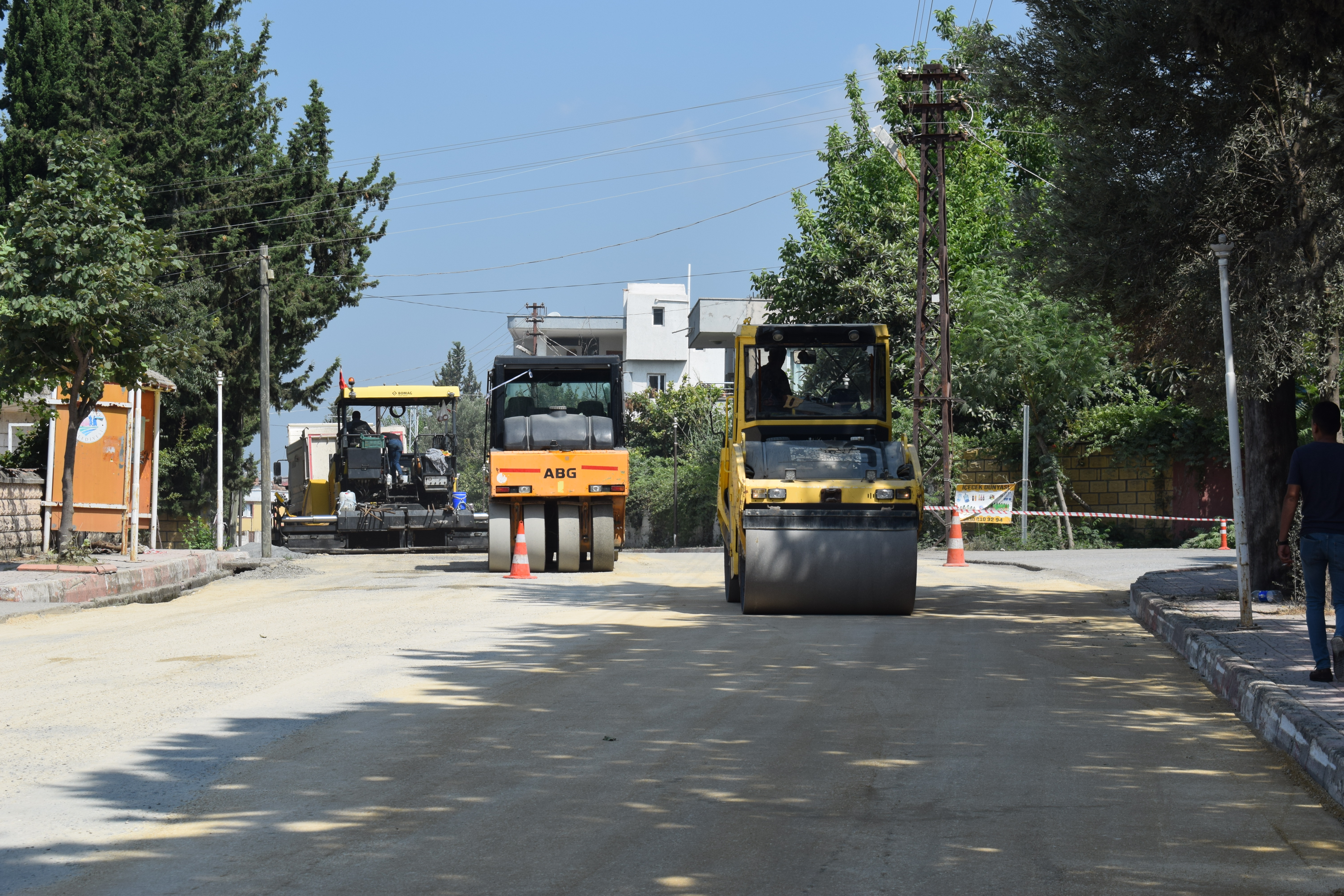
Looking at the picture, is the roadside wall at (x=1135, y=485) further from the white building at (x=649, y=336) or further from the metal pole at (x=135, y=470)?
the white building at (x=649, y=336)

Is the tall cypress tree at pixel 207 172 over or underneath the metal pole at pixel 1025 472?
over

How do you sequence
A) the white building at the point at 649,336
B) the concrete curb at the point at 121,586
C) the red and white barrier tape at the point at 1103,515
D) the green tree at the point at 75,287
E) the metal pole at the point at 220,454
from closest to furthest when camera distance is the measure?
the concrete curb at the point at 121,586 < the green tree at the point at 75,287 < the red and white barrier tape at the point at 1103,515 < the metal pole at the point at 220,454 < the white building at the point at 649,336

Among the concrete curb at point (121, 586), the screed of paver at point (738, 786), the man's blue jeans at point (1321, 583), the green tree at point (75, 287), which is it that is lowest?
the screed of paver at point (738, 786)

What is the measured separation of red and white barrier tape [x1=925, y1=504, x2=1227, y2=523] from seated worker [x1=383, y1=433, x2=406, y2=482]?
11.3 metres

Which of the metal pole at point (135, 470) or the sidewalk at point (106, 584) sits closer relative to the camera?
the sidewalk at point (106, 584)

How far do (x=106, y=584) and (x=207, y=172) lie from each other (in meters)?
21.6

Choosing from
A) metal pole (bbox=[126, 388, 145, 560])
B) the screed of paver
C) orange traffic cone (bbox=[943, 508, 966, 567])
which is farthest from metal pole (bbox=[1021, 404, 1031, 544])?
the screed of paver

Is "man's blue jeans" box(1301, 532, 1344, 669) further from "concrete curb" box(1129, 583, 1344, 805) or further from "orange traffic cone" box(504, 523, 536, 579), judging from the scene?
"orange traffic cone" box(504, 523, 536, 579)

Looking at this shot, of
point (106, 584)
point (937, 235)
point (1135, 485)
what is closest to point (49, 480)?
point (106, 584)

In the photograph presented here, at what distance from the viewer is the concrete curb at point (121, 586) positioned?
14.9 m

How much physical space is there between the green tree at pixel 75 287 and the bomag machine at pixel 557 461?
5.33 meters

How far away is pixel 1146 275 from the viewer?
12820 mm

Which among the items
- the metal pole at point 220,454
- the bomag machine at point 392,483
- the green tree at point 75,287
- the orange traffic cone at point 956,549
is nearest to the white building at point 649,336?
the metal pole at point 220,454

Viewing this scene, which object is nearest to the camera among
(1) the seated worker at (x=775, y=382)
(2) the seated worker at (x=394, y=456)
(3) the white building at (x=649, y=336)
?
(1) the seated worker at (x=775, y=382)
